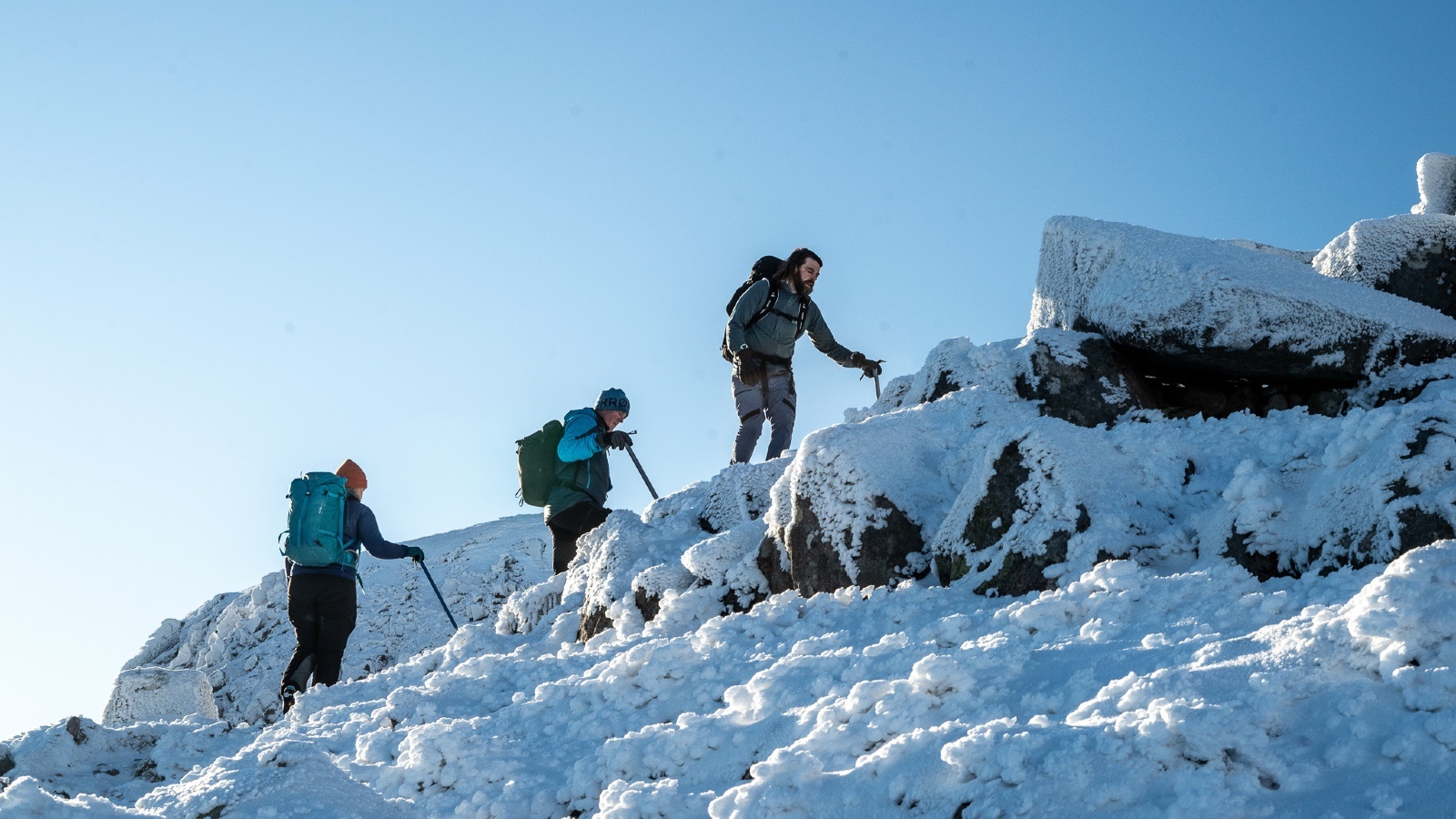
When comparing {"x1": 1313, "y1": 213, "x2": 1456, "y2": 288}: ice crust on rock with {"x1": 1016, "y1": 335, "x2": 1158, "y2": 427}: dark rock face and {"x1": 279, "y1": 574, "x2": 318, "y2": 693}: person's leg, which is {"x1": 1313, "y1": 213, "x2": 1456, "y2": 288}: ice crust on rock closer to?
{"x1": 1016, "y1": 335, "x2": 1158, "y2": 427}: dark rock face

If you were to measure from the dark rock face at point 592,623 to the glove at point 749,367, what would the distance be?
3056mm

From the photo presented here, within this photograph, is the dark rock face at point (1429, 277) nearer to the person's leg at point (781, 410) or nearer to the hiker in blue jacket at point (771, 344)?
the hiker in blue jacket at point (771, 344)

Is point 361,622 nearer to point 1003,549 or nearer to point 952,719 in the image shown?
point 1003,549

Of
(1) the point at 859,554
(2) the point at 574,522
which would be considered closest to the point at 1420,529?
(1) the point at 859,554

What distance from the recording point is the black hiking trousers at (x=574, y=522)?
1157 centimetres

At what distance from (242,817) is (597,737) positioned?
1996mm

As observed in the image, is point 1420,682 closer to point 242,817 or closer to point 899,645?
point 899,645

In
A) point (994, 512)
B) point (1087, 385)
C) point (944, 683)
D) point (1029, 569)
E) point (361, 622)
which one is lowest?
point (944, 683)

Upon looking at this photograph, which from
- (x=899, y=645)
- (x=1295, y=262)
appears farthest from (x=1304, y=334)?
(x=899, y=645)

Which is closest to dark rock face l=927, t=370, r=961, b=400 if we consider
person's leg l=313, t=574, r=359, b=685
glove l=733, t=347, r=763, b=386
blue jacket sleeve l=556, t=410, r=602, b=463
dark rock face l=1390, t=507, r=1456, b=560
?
glove l=733, t=347, r=763, b=386

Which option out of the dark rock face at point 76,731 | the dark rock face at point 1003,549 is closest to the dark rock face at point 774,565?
the dark rock face at point 1003,549

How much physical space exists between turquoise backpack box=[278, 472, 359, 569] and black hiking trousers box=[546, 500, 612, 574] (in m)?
2.66

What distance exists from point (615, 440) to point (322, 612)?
136 inches

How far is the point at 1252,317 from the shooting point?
883 centimetres
